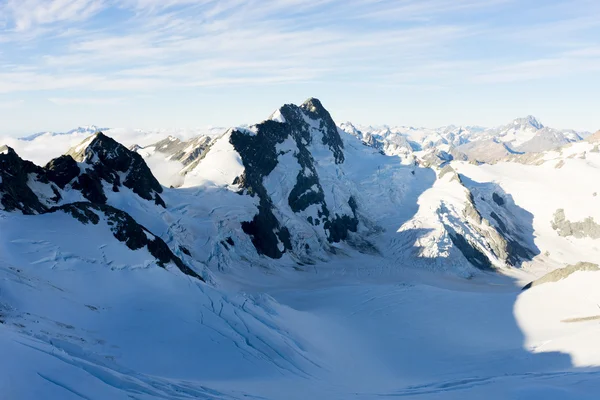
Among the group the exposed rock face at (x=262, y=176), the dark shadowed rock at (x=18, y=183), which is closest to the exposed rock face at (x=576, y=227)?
the exposed rock face at (x=262, y=176)

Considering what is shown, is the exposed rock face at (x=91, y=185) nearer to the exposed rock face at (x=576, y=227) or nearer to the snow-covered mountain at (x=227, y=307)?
the snow-covered mountain at (x=227, y=307)

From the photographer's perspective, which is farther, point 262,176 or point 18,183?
point 262,176

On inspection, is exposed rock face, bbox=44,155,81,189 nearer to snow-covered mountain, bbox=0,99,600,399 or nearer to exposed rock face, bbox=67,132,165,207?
snow-covered mountain, bbox=0,99,600,399

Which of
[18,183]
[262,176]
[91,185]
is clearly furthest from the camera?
[262,176]

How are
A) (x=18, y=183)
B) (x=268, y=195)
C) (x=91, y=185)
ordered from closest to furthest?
(x=18, y=183), (x=91, y=185), (x=268, y=195)

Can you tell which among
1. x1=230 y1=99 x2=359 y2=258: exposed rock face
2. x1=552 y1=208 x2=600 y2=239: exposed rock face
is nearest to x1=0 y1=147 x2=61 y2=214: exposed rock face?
x1=230 y1=99 x2=359 y2=258: exposed rock face

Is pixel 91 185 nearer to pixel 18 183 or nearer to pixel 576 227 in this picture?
pixel 18 183

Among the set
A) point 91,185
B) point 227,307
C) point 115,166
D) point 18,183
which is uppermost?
point 115,166

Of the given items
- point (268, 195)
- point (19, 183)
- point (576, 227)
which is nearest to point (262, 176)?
point (268, 195)
